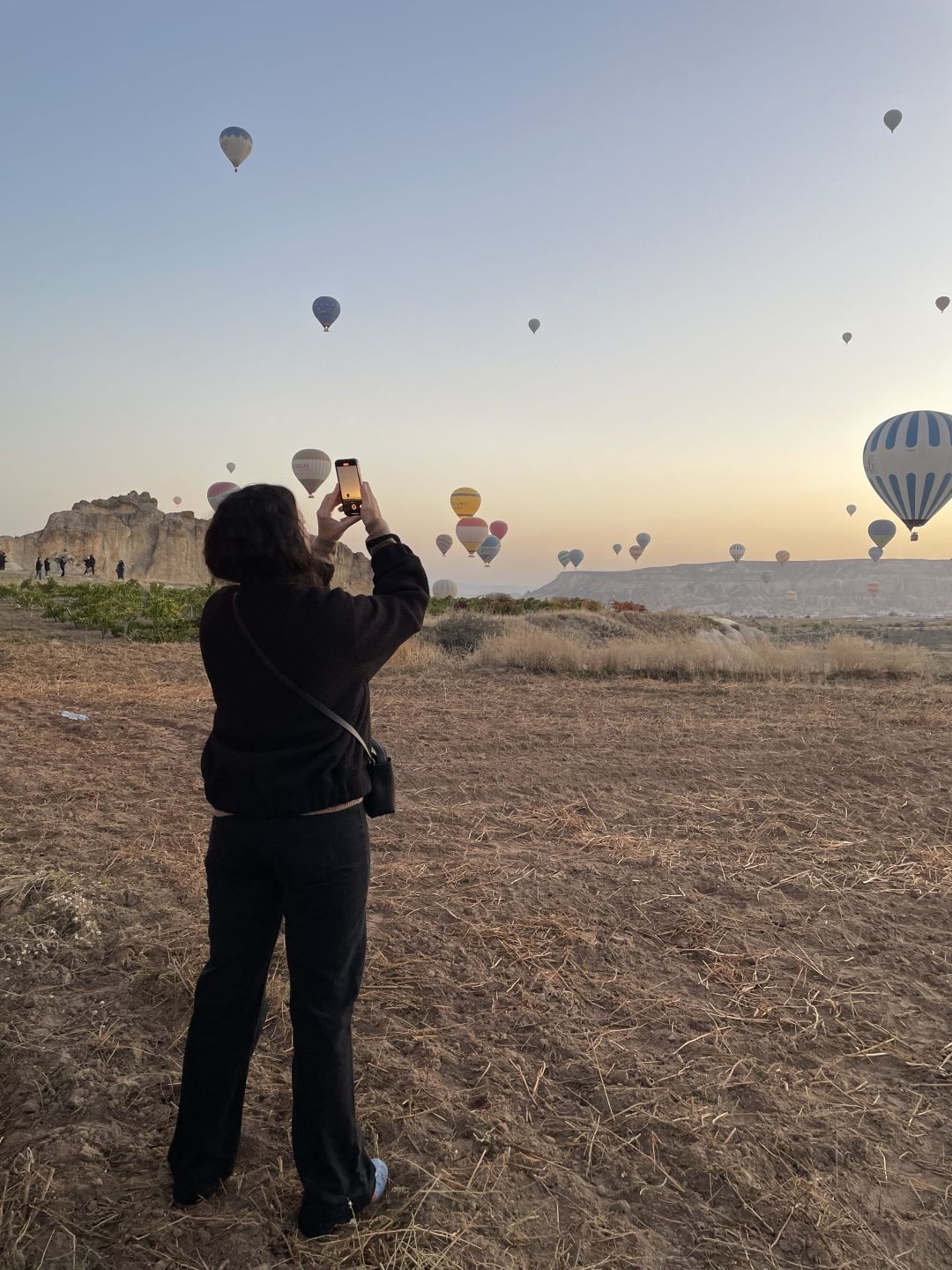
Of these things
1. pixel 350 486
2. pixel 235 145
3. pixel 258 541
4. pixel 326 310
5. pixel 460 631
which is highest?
pixel 235 145

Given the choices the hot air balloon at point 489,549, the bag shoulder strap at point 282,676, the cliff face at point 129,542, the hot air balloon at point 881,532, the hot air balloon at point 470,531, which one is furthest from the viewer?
the cliff face at point 129,542

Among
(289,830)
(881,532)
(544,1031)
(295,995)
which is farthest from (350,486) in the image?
(881,532)

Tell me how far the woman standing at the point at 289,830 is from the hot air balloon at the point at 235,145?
34.1 meters

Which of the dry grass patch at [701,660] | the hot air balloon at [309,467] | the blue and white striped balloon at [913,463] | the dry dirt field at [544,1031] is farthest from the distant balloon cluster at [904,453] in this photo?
the dry dirt field at [544,1031]

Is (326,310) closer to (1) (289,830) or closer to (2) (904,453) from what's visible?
(2) (904,453)

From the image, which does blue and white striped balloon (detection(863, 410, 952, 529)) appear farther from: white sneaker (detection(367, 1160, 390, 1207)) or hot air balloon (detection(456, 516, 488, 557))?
white sneaker (detection(367, 1160, 390, 1207))

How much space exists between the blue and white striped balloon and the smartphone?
95.5 feet

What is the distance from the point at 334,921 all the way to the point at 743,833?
4.29 m

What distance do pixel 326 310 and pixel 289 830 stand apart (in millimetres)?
35951

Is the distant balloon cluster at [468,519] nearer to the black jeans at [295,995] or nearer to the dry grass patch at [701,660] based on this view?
the dry grass patch at [701,660]

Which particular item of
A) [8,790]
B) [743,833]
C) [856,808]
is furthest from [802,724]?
[8,790]

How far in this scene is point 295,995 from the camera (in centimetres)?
211

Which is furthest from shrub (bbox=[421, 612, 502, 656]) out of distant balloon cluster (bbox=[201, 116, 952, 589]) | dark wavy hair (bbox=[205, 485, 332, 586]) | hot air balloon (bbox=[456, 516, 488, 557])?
hot air balloon (bbox=[456, 516, 488, 557])

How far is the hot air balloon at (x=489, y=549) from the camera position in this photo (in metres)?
63.3
